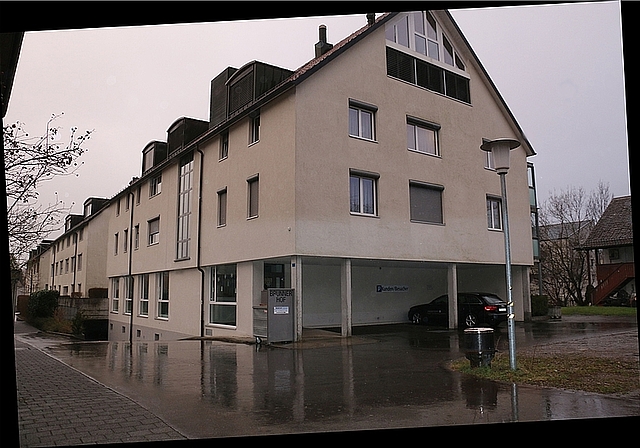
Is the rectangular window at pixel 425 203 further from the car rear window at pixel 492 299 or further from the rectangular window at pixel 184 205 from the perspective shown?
the rectangular window at pixel 184 205

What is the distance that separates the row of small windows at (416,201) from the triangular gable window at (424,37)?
3763 mm

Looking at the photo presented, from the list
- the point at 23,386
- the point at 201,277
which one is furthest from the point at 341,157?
the point at 23,386

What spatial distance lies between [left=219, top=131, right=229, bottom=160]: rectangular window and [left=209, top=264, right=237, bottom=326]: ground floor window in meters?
3.09

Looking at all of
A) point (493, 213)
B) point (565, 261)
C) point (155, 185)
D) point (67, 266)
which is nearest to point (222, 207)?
point (155, 185)

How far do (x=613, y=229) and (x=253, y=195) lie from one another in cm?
1144

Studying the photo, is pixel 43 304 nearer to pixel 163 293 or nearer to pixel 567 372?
pixel 163 293

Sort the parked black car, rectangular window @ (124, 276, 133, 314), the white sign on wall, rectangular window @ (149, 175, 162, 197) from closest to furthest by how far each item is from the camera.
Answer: the parked black car < the white sign on wall < rectangular window @ (149, 175, 162, 197) < rectangular window @ (124, 276, 133, 314)

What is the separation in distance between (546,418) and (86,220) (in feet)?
59.7

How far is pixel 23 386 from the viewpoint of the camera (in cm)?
744

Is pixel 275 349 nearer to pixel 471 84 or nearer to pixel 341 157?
pixel 341 157

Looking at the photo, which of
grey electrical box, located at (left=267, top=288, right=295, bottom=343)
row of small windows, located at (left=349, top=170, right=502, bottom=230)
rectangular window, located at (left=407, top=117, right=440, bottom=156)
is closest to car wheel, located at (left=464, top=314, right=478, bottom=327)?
row of small windows, located at (left=349, top=170, right=502, bottom=230)

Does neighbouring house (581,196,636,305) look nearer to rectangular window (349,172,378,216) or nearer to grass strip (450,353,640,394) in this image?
rectangular window (349,172,378,216)

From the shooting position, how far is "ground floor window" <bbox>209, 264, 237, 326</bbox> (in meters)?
14.8

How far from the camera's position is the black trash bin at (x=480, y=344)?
8016 millimetres
